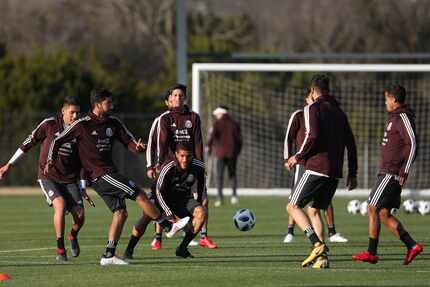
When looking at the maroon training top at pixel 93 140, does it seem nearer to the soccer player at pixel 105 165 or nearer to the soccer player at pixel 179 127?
the soccer player at pixel 105 165

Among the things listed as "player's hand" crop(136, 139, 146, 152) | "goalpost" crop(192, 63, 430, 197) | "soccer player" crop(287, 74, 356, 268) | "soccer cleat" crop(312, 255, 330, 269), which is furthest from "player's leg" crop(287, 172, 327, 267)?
"goalpost" crop(192, 63, 430, 197)

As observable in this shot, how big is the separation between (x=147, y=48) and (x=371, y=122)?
22.4 m

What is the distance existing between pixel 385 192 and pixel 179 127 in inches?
106

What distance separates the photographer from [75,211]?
15.0 metres

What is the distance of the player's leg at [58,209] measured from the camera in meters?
14.3

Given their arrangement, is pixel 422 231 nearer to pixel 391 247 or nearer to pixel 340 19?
pixel 391 247

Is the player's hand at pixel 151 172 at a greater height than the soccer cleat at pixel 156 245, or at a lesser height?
greater

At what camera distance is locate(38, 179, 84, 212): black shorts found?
14.9m

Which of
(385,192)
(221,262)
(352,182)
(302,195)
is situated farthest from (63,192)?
(385,192)

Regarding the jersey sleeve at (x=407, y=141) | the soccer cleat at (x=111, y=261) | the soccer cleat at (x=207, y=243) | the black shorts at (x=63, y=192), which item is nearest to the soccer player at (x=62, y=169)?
the black shorts at (x=63, y=192)

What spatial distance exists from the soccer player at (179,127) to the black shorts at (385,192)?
88.9 inches

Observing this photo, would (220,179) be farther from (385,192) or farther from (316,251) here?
(316,251)

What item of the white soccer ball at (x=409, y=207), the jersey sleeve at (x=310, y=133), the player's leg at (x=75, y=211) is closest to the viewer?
the jersey sleeve at (x=310, y=133)

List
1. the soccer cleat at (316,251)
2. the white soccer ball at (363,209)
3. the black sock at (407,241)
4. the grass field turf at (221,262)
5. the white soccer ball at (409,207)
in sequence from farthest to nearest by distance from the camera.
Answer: the white soccer ball at (409,207)
the white soccer ball at (363,209)
the black sock at (407,241)
the soccer cleat at (316,251)
the grass field turf at (221,262)
